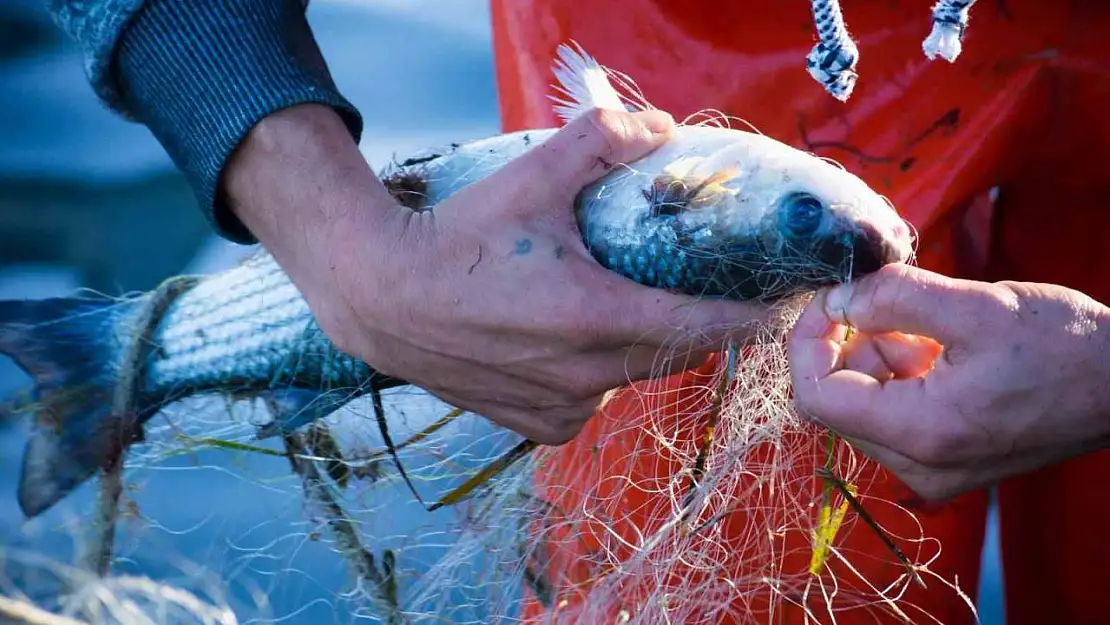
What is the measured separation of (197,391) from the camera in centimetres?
191

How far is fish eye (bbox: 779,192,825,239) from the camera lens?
1.29 metres

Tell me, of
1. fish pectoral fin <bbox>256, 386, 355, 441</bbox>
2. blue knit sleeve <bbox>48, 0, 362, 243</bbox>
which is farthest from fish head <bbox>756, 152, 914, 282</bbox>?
fish pectoral fin <bbox>256, 386, 355, 441</bbox>

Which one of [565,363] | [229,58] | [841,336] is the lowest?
[841,336]

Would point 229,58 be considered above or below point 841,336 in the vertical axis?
above

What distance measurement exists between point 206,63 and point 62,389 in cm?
91

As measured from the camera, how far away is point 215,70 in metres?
1.45

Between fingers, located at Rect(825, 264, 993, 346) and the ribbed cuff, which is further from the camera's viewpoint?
the ribbed cuff

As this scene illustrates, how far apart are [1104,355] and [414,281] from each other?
0.87 metres

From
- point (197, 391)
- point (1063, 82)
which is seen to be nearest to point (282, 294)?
point (197, 391)

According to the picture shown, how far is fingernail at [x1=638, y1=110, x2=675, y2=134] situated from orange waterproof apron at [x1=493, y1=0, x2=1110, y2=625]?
466mm

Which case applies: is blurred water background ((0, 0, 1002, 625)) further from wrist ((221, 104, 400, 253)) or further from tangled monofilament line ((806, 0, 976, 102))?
tangled monofilament line ((806, 0, 976, 102))

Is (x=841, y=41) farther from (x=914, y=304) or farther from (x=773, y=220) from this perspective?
(x=914, y=304)

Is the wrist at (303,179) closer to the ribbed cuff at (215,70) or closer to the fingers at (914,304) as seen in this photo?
the ribbed cuff at (215,70)

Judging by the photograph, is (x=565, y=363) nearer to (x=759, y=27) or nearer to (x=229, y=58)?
(x=229, y=58)
